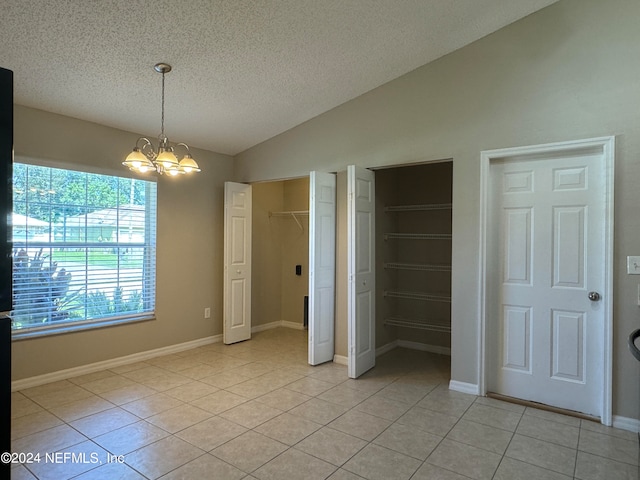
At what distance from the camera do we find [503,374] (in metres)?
3.37

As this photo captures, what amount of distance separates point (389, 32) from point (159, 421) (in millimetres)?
3553

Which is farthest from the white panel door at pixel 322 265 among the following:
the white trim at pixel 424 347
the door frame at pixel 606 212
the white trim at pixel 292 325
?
the white trim at pixel 292 325

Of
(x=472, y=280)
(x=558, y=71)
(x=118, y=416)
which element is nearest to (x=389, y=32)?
(x=558, y=71)

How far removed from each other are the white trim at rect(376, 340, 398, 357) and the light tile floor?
2.29ft

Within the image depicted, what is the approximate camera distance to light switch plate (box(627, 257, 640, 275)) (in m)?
2.73

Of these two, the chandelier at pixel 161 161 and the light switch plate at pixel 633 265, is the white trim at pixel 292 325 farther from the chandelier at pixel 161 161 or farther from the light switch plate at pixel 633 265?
the light switch plate at pixel 633 265

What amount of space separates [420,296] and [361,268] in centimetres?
109

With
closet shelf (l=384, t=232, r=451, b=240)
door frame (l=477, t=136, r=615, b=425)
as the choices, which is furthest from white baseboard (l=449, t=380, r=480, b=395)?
closet shelf (l=384, t=232, r=451, b=240)

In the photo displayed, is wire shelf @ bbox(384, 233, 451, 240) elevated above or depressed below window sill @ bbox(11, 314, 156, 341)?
above

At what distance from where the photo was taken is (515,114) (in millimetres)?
3201

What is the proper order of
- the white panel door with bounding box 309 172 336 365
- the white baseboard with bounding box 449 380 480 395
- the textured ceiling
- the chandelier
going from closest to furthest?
the textured ceiling → the chandelier → the white baseboard with bounding box 449 380 480 395 → the white panel door with bounding box 309 172 336 365

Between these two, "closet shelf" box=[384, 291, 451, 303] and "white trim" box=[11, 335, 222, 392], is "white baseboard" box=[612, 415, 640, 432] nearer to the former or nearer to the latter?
"closet shelf" box=[384, 291, 451, 303]

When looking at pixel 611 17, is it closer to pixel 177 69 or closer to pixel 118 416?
pixel 177 69

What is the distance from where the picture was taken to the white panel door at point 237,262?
5016 mm
